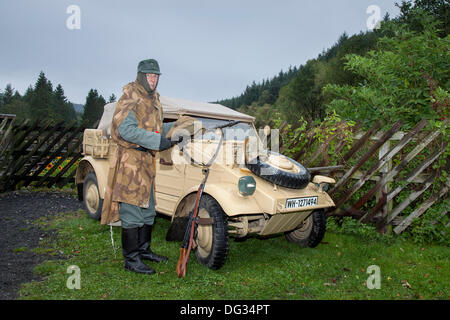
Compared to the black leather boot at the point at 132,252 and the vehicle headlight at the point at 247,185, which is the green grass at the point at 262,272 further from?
the vehicle headlight at the point at 247,185

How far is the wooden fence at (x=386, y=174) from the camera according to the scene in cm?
490

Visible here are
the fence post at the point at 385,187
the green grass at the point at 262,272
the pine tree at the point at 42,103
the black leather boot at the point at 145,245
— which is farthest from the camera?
the pine tree at the point at 42,103

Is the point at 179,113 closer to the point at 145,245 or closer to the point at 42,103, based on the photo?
the point at 145,245

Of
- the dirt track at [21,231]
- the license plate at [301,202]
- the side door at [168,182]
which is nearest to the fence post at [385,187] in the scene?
the license plate at [301,202]

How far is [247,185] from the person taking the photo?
11.9 feet

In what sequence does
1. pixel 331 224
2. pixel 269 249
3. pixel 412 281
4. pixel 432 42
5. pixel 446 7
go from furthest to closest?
pixel 446 7, pixel 432 42, pixel 331 224, pixel 269 249, pixel 412 281

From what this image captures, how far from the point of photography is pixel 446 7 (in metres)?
24.4

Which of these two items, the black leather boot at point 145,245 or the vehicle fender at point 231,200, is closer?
the vehicle fender at point 231,200

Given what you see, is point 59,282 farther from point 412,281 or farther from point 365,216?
point 365,216

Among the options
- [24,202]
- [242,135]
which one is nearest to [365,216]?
[242,135]

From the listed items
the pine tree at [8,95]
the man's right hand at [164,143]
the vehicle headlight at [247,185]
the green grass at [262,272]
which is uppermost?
the pine tree at [8,95]

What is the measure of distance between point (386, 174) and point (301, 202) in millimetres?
1962

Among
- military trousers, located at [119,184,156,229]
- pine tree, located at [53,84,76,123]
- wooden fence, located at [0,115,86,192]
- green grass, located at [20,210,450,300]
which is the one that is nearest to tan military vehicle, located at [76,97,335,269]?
green grass, located at [20,210,450,300]

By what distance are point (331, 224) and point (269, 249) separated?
1390 millimetres
